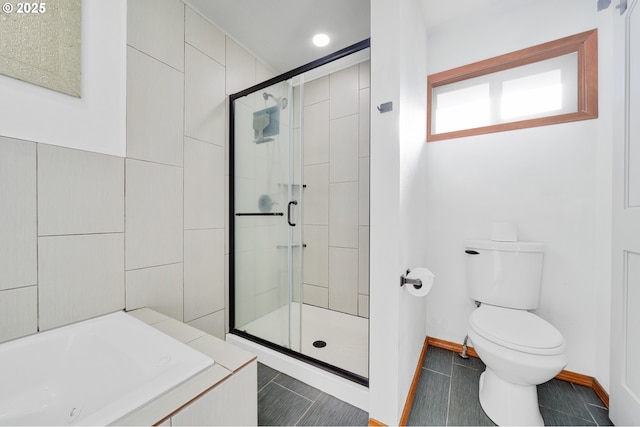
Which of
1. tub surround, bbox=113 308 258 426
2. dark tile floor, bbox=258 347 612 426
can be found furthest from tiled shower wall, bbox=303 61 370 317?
tub surround, bbox=113 308 258 426

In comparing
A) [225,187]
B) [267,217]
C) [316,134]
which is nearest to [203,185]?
[225,187]

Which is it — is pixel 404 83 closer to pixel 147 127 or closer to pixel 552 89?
pixel 552 89

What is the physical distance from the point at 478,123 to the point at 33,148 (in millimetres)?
2586

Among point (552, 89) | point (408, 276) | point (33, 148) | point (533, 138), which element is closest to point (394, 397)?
point (408, 276)

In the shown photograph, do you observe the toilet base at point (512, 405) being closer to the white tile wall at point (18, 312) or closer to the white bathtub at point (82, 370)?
the white bathtub at point (82, 370)

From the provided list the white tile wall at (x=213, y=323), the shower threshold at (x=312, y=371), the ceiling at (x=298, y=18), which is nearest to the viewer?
the shower threshold at (x=312, y=371)

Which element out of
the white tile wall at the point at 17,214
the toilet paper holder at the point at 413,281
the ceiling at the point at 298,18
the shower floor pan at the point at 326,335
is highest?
the ceiling at the point at 298,18

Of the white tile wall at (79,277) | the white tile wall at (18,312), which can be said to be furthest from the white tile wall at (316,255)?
the white tile wall at (18,312)

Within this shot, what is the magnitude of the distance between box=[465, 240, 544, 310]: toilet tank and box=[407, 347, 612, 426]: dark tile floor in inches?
19.0

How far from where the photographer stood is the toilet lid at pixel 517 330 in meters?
1.15

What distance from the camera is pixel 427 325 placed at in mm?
1978

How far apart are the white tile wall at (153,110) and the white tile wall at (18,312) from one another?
77cm

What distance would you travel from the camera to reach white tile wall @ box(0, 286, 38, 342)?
996 mm

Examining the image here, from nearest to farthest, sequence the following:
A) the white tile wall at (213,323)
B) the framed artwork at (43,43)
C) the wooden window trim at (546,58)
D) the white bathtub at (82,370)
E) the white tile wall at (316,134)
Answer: the white bathtub at (82,370) < the framed artwork at (43,43) < the wooden window trim at (546,58) < the white tile wall at (213,323) < the white tile wall at (316,134)
